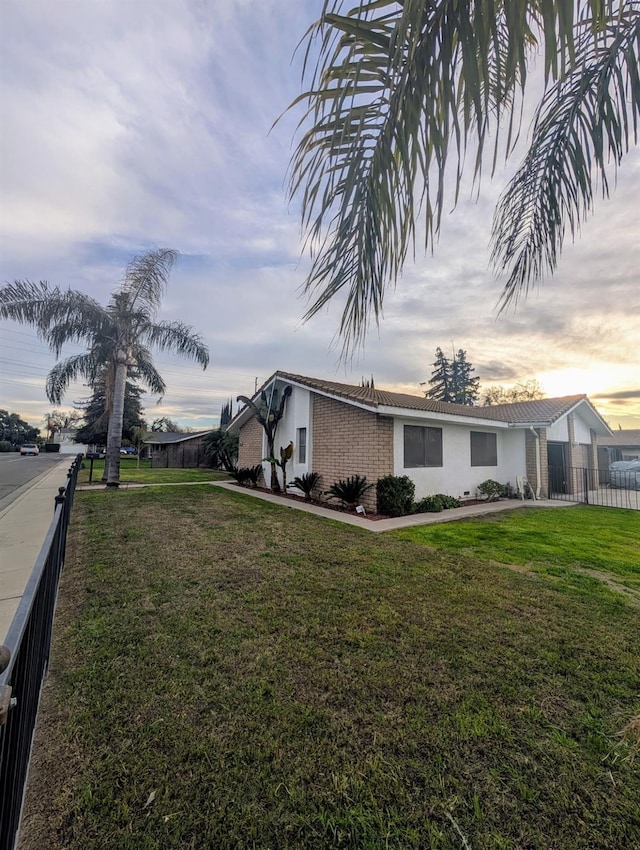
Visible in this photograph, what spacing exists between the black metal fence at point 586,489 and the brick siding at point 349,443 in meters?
8.61

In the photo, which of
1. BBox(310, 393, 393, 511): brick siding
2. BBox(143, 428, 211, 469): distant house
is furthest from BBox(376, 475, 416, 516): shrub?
BBox(143, 428, 211, 469): distant house

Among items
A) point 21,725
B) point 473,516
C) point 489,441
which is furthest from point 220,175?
point 489,441

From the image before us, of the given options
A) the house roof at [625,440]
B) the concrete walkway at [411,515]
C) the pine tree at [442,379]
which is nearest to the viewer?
the concrete walkway at [411,515]

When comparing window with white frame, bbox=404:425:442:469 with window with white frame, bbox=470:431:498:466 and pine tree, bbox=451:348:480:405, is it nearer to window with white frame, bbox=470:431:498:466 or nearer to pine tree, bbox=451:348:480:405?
window with white frame, bbox=470:431:498:466

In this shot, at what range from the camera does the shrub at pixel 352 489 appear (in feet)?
33.0

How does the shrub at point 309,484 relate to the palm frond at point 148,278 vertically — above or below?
below

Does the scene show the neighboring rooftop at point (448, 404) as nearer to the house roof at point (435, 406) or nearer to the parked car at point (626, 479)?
the house roof at point (435, 406)

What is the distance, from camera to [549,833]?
5.37 ft

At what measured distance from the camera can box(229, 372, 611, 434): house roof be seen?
1046 cm

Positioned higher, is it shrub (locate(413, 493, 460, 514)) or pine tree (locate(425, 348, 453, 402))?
pine tree (locate(425, 348, 453, 402))

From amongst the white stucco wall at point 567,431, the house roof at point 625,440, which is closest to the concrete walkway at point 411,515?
the white stucco wall at point 567,431

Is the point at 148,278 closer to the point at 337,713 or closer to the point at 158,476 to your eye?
the point at 158,476

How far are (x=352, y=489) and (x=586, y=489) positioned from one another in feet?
31.3

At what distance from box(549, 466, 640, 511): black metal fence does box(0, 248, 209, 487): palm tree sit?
15.5 meters
